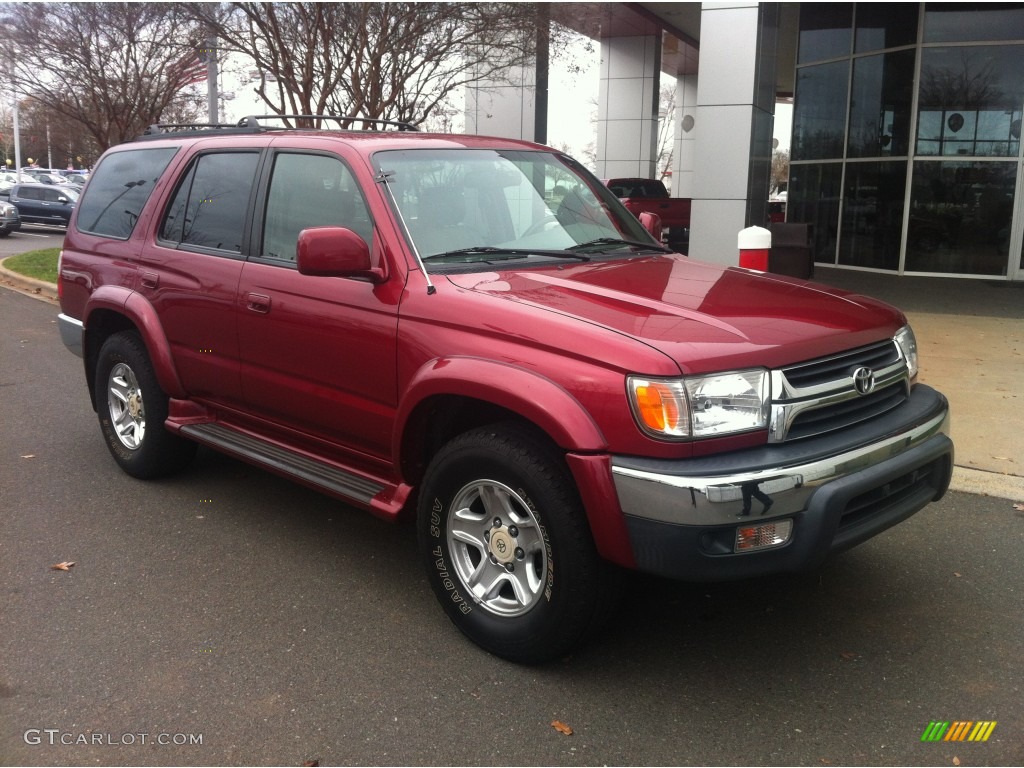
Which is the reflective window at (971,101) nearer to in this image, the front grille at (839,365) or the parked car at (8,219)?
the front grille at (839,365)

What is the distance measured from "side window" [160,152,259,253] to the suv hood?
61.7 inches

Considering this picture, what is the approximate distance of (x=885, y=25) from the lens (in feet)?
54.8

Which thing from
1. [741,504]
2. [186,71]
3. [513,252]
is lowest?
[741,504]

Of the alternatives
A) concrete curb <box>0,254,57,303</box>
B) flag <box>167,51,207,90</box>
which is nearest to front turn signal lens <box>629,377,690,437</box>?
concrete curb <box>0,254,57,303</box>

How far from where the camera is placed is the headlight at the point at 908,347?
3867mm

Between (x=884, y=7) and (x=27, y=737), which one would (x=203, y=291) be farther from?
(x=884, y=7)

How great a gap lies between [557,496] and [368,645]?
1.07m

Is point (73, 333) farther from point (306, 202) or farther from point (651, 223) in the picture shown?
point (651, 223)

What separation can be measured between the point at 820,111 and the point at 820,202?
176 centimetres

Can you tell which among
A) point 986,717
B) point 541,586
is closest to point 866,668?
point 986,717

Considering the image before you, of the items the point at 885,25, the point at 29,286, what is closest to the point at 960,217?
the point at 885,25

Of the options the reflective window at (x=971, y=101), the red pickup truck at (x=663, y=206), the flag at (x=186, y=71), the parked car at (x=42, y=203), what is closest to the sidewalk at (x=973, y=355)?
the reflective window at (x=971, y=101)

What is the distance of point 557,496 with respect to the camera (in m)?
Answer: 3.24

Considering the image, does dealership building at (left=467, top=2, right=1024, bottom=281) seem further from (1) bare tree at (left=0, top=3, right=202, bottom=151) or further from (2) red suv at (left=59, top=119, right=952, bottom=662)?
(2) red suv at (left=59, top=119, right=952, bottom=662)
